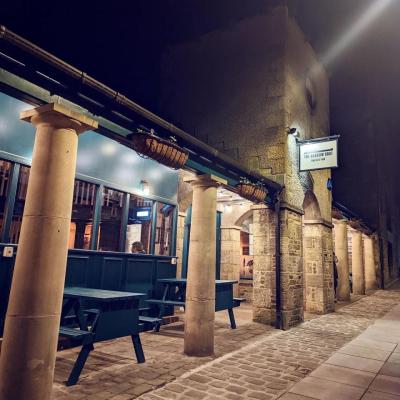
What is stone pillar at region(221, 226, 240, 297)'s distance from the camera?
1297 centimetres

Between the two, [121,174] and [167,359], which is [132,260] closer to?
[121,174]

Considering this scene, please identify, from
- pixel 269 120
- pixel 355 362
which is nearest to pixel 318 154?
pixel 269 120

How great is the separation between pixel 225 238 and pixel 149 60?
7.10 metres

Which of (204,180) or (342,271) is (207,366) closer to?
(204,180)

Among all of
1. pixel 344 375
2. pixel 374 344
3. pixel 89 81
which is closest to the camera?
pixel 89 81

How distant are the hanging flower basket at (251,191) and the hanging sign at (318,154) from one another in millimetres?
2368

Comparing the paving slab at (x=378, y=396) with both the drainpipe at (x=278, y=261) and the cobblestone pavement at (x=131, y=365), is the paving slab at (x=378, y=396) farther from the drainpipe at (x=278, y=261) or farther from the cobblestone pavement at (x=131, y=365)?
the drainpipe at (x=278, y=261)

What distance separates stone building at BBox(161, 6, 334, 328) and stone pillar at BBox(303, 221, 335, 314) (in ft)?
0.10

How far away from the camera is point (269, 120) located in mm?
9891

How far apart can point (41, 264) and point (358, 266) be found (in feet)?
58.9

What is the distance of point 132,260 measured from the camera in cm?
804

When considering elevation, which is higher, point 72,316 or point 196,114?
point 196,114

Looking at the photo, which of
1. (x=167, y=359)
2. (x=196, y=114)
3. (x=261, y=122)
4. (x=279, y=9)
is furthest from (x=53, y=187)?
(x=279, y=9)

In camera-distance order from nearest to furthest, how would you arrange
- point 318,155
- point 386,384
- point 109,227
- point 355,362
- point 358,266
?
point 386,384, point 355,362, point 318,155, point 109,227, point 358,266
